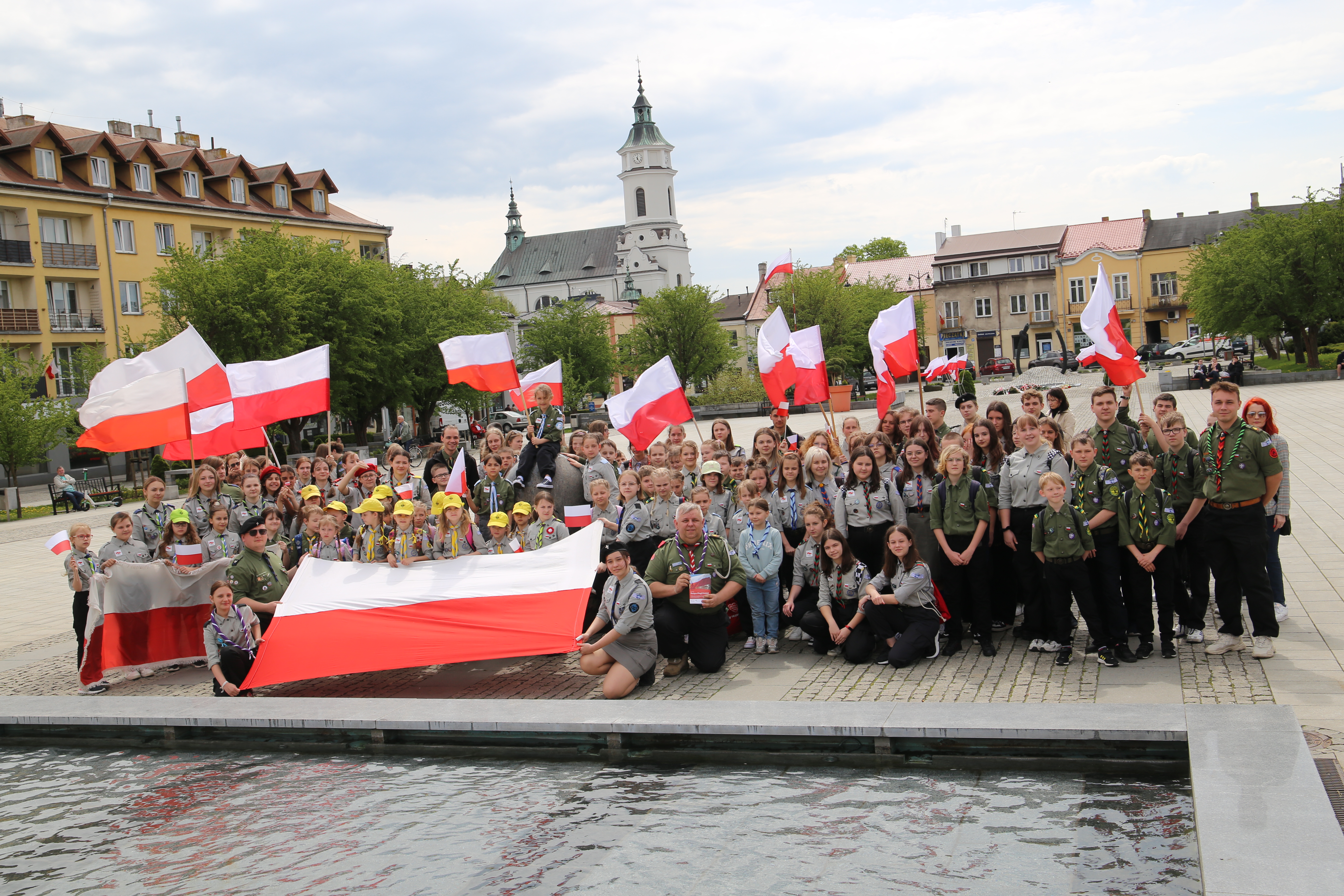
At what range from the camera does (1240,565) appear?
28.8 ft

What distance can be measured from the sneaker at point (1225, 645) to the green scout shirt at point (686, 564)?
3882 millimetres

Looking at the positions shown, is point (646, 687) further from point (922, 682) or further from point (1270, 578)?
point (1270, 578)

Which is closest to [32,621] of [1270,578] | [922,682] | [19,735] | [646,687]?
[19,735]

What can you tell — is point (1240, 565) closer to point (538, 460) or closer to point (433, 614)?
point (433, 614)

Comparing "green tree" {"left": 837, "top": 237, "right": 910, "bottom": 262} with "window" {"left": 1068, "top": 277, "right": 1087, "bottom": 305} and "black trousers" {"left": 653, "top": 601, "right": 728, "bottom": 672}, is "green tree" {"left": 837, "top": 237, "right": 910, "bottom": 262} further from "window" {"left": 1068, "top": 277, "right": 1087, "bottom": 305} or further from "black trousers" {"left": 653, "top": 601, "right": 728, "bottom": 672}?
"black trousers" {"left": 653, "top": 601, "right": 728, "bottom": 672}

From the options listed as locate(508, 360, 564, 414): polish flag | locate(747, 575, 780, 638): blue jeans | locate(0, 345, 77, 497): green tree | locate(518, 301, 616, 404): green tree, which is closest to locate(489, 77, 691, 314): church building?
locate(518, 301, 616, 404): green tree

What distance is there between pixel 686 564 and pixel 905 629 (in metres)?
1.98

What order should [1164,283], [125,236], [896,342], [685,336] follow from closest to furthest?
[896,342] → [125,236] → [685,336] → [1164,283]

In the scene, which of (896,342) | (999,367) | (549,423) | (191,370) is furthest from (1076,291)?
(191,370)

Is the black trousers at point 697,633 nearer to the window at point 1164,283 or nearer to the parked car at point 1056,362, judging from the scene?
the parked car at point 1056,362

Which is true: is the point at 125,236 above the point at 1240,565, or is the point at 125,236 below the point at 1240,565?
above

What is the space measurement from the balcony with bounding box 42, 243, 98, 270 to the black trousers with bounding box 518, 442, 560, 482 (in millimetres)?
47814

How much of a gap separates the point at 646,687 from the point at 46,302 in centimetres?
5131

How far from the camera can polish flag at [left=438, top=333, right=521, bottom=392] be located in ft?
51.3
